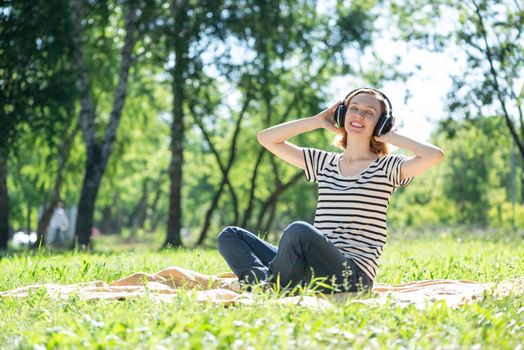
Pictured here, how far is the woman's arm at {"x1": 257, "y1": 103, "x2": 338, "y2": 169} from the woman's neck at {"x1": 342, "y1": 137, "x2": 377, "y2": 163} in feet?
1.01

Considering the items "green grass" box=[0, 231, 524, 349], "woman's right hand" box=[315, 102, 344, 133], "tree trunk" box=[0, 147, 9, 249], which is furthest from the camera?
"tree trunk" box=[0, 147, 9, 249]

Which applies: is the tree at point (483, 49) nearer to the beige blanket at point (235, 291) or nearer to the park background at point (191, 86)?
the park background at point (191, 86)

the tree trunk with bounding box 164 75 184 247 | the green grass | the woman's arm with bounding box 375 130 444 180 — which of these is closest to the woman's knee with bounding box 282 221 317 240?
the green grass

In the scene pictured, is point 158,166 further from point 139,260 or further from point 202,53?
point 139,260

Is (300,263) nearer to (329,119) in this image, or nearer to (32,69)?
(329,119)

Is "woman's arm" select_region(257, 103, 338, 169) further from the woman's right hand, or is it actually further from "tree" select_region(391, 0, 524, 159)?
"tree" select_region(391, 0, 524, 159)

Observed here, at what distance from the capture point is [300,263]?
6207 millimetres

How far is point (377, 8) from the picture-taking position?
2817 cm

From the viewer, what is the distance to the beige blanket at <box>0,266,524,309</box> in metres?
5.50

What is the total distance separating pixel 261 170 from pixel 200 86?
18.4m

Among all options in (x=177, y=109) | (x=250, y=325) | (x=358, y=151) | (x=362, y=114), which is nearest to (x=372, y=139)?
(x=358, y=151)

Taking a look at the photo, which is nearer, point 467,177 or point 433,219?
point 467,177

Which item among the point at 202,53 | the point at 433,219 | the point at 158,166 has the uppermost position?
the point at 202,53

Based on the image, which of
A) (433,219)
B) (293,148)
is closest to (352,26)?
(293,148)
